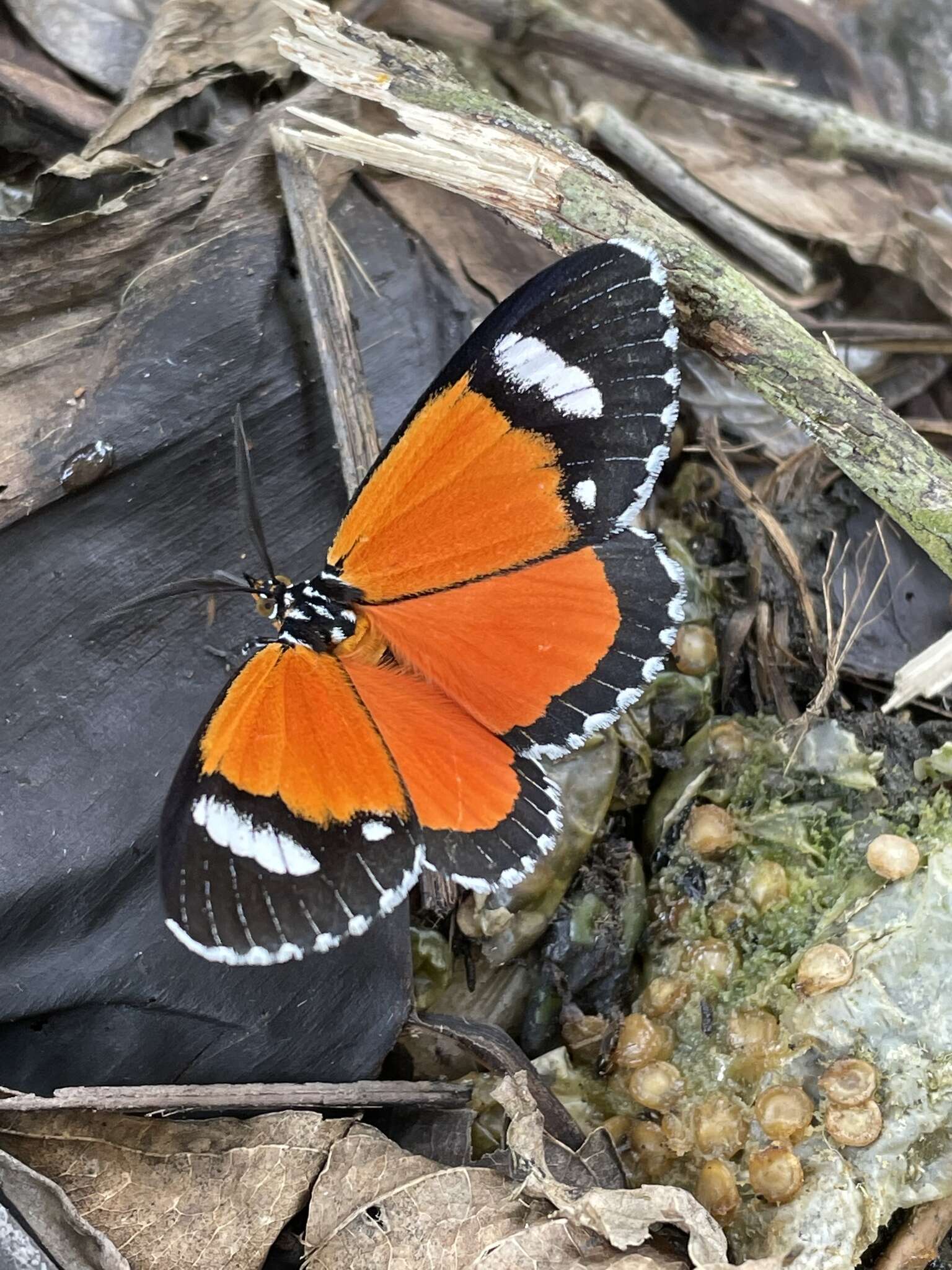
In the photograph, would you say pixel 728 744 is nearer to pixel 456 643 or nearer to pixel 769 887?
pixel 769 887

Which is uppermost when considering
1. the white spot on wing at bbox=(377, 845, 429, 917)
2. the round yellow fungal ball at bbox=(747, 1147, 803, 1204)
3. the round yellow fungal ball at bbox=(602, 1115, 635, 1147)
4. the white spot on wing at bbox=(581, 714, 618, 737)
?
the white spot on wing at bbox=(581, 714, 618, 737)

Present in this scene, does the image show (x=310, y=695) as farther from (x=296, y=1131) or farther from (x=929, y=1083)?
(x=929, y=1083)

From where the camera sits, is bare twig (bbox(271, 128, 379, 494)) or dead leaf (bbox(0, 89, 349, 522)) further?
bare twig (bbox(271, 128, 379, 494))

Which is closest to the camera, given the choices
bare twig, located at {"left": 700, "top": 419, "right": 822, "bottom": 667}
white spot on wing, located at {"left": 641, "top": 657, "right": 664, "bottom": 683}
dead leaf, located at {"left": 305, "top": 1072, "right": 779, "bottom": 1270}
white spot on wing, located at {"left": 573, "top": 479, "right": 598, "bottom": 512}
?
dead leaf, located at {"left": 305, "top": 1072, "right": 779, "bottom": 1270}

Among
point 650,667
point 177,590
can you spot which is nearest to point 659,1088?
point 650,667

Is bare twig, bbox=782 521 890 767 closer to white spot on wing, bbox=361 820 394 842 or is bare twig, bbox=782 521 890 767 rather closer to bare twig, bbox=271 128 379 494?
white spot on wing, bbox=361 820 394 842

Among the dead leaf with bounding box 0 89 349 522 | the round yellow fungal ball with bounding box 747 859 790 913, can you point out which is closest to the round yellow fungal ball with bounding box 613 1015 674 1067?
the round yellow fungal ball with bounding box 747 859 790 913
